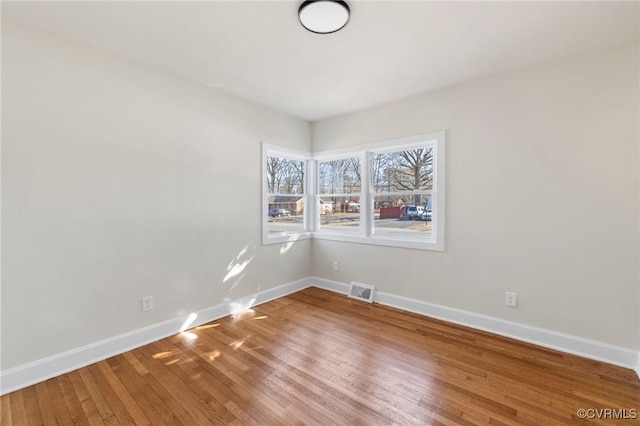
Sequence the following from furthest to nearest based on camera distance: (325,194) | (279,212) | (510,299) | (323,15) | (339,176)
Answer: (325,194), (339,176), (279,212), (510,299), (323,15)

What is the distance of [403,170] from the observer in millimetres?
3559

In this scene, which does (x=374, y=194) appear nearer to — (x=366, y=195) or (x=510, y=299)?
(x=366, y=195)

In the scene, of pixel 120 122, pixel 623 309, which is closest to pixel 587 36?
pixel 623 309

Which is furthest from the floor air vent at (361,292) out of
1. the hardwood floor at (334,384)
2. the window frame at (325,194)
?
the hardwood floor at (334,384)

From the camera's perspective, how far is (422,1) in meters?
1.76

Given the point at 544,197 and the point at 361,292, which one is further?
the point at 361,292

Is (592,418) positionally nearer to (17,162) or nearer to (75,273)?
(75,273)

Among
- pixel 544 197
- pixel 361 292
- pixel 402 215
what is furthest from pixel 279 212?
pixel 544 197

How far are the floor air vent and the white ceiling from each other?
8.11 ft

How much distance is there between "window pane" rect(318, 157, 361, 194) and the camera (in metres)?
4.04

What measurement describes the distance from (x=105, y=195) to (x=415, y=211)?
318 centimetres

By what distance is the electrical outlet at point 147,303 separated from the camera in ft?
8.50

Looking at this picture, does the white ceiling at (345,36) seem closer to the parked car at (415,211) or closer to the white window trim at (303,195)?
the white window trim at (303,195)

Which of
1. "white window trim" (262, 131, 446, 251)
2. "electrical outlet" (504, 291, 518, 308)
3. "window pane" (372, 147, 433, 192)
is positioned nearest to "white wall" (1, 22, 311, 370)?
"white window trim" (262, 131, 446, 251)
